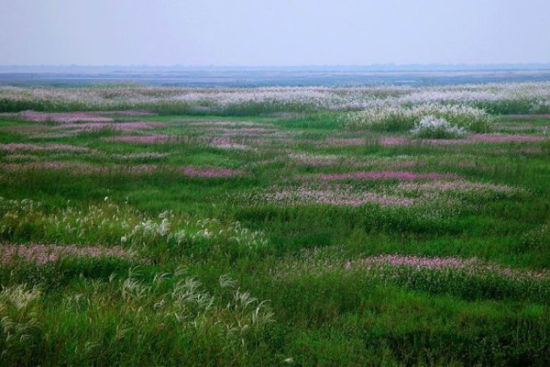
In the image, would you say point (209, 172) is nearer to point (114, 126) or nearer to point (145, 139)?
point (145, 139)

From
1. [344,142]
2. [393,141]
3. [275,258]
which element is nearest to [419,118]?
[393,141]

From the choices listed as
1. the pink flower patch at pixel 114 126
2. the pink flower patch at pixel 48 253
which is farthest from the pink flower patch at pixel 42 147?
the pink flower patch at pixel 48 253

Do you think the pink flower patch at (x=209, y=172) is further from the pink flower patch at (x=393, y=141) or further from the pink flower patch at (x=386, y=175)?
the pink flower patch at (x=393, y=141)

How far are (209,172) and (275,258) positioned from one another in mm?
6942

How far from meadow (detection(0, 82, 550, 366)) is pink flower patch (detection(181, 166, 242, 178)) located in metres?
0.08

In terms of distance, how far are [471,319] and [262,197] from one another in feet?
20.4

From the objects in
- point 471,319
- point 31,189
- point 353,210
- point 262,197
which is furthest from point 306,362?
point 31,189

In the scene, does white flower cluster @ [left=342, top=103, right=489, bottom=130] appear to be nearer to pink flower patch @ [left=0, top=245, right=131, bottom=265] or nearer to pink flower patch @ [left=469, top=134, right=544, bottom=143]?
pink flower patch @ [left=469, top=134, right=544, bottom=143]

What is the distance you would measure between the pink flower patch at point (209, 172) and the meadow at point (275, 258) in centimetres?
8

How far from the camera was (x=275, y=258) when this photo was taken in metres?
7.69

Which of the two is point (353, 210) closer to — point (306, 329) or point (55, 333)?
point (306, 329)

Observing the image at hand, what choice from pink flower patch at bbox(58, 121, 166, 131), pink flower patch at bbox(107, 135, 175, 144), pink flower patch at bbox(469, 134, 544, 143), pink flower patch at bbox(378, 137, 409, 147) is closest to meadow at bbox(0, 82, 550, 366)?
pink flower patch at bbox(378, 137, 409, 147)

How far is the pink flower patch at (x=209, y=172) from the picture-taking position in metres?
14.0

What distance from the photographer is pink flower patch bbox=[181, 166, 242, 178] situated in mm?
14031
